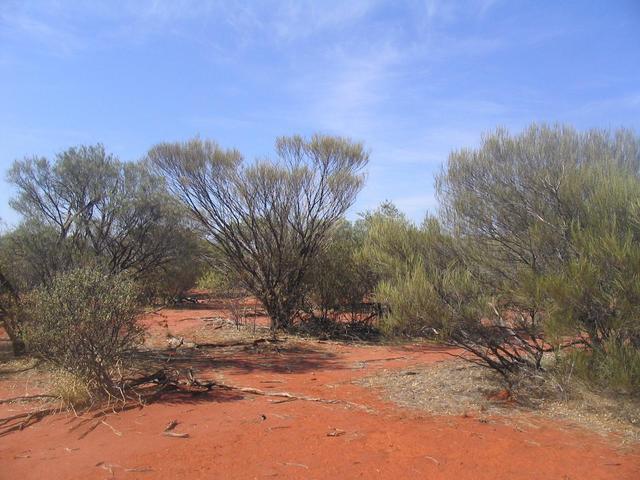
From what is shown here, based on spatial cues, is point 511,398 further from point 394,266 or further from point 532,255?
point 394,266

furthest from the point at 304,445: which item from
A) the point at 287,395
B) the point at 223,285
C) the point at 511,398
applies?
the point at 223,285

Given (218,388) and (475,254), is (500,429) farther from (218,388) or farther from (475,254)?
(218,388)

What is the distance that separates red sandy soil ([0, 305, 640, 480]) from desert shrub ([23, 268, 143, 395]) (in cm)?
75

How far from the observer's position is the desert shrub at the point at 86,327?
797 cm

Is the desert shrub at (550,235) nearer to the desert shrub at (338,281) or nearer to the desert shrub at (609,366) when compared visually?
the desert shrub at (609,366)

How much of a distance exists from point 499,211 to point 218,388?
211 inches

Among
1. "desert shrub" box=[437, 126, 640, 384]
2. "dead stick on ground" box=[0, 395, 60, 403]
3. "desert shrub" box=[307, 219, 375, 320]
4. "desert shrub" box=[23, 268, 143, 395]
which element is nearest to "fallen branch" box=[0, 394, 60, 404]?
"dead stick on ground" box=[0, 395, 60, 403]

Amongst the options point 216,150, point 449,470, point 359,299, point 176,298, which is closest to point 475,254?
point 449,470

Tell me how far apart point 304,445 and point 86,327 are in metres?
3.82

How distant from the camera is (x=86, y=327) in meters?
8.00

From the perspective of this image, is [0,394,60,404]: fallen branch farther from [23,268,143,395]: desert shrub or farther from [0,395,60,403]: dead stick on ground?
[23,268,143,395]: desert shrub

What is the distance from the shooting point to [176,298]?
26844mm

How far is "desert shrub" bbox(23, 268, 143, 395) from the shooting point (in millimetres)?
7969

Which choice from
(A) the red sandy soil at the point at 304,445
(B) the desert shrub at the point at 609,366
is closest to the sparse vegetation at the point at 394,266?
(B) the desert shrub at the point at 609,366
